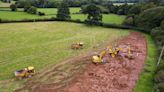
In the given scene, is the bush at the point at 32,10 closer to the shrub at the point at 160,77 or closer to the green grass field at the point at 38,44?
the green grass field at the point at 38,44

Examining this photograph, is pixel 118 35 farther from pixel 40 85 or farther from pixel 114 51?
pixel 40 85

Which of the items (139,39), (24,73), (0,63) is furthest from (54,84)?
(139,39)

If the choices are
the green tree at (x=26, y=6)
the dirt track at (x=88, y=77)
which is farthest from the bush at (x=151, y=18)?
the green tree at (x=26, y=6)

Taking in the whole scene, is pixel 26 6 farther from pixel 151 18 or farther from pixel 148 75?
pixel 148 75

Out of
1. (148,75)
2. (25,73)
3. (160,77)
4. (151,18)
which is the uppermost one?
(151,18)

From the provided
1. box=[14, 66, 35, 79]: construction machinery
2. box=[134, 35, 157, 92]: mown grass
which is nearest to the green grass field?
box=[14, 66, 35, 79]: construction machinery

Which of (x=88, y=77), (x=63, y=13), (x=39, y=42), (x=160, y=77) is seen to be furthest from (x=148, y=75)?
(x=63, y=13)
